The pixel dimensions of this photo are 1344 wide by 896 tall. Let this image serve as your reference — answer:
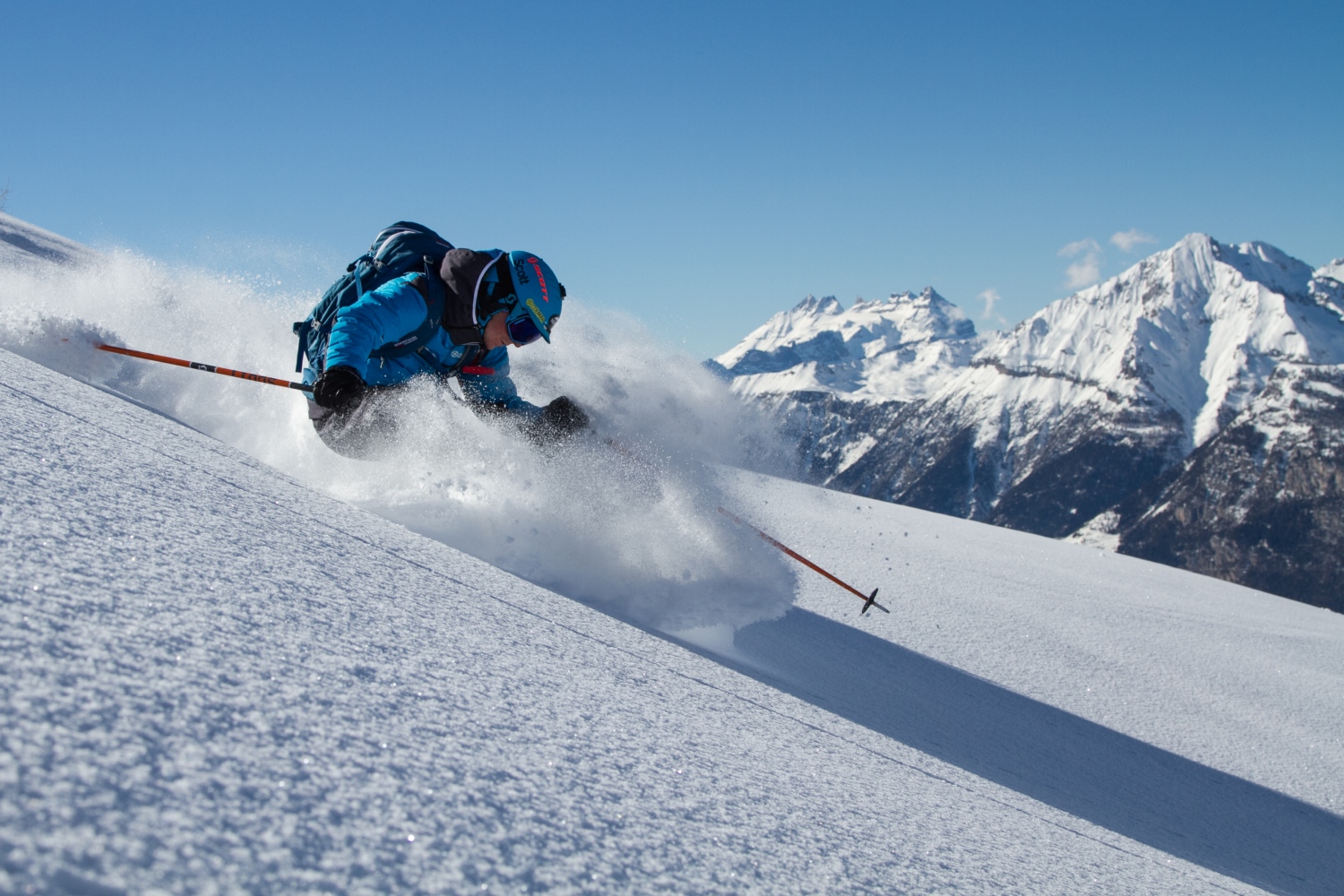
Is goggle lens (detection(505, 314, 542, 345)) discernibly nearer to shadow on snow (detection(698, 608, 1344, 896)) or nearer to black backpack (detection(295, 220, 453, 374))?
black backpack (detection(295, 220, 453, 374))

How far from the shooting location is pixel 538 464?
6.27 meters

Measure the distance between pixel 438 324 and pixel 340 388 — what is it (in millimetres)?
1491

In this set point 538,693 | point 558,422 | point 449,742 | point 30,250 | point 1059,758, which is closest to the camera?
point 449,742

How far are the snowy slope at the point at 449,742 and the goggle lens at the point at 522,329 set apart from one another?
2431 millimetres

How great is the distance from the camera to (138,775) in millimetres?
1018

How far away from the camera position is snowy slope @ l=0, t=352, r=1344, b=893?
104cm

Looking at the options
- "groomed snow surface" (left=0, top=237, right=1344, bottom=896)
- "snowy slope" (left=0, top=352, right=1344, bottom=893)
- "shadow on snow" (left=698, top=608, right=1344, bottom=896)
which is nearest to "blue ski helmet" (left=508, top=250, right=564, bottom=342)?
"groomed snow surface" (left=0, top=237, right=1344, bottom=896)

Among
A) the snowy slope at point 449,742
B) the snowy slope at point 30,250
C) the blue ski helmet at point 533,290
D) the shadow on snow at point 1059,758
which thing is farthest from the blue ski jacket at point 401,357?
the snowy slope at point 30,250

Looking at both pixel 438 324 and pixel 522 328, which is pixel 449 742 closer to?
pixel 522 328

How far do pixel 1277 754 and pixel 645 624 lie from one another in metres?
4.99

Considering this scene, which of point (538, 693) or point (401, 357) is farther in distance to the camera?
point (401, 357)

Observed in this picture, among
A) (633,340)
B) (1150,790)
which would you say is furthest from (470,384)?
(1150,790)

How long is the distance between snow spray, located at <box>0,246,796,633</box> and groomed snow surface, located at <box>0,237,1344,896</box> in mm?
42

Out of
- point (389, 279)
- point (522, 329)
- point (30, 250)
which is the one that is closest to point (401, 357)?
point (389, 279)
